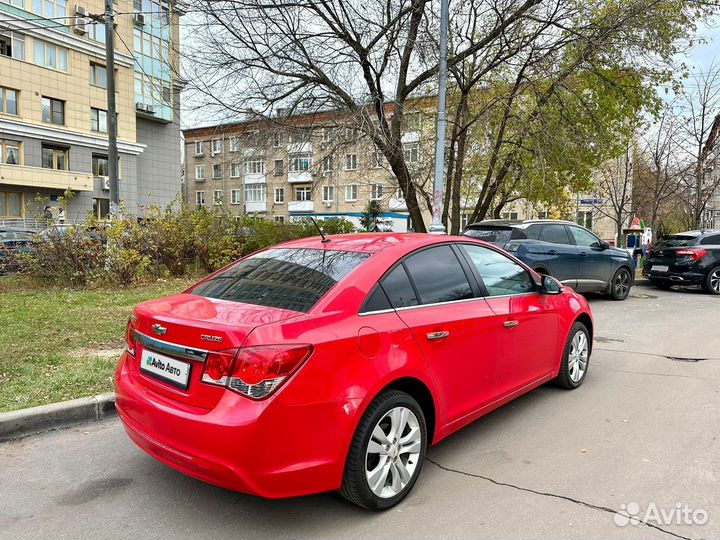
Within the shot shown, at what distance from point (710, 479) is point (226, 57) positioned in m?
11.9

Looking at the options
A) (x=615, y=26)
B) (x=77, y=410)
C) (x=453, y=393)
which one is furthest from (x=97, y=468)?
(x=615, y=26)

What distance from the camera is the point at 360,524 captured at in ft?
8.98

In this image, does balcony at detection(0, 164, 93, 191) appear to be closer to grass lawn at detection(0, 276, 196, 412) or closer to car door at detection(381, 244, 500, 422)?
grass lawn at detection(0, 276, 196, 412)

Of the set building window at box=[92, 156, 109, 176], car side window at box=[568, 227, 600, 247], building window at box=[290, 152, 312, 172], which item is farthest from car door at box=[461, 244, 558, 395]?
building window at box=[92, 156, 109, 176]

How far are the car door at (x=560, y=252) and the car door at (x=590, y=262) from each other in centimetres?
18

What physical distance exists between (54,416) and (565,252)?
8921 mm

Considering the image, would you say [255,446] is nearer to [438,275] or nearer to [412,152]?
[438,275]

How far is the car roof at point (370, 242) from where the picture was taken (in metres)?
3.46

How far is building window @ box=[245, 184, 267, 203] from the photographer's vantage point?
6306 cm

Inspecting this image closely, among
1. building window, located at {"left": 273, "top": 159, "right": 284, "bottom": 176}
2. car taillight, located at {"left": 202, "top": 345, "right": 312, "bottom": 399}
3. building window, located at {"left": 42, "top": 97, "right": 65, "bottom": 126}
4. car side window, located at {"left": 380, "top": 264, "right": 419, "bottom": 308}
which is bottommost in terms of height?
car taillight, located at {"left": 202, "top": 345, "right": 312, "bottom": 399}

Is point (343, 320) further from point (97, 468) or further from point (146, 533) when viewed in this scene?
point (97, 468)

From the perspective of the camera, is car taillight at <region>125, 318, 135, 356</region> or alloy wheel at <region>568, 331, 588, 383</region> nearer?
car taillight at <region>125, 318, 135, 356</region>

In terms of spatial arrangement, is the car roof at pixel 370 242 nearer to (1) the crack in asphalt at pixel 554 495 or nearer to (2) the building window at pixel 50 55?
(1) the crack in asphalt at pixel 554 495

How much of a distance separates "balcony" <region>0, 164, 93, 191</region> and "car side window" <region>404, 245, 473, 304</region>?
112ft
